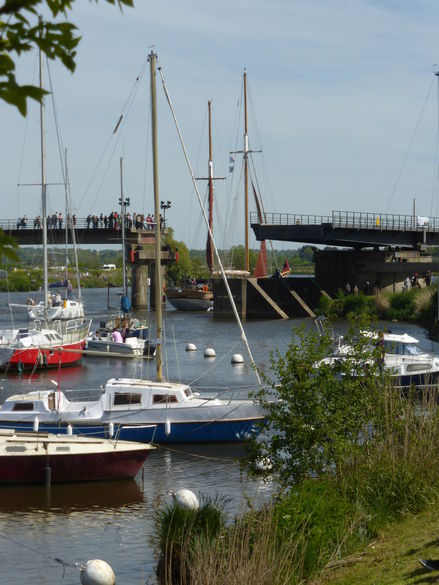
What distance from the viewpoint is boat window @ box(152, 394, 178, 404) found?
31.0 meters

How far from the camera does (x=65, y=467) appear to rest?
2619 cm

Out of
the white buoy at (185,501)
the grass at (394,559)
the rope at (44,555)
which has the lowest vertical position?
the rope at (44,555)

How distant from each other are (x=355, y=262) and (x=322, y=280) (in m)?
3.47

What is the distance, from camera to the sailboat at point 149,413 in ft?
101

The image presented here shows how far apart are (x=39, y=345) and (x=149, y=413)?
75.2 feet

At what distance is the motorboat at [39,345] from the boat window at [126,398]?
1786cm

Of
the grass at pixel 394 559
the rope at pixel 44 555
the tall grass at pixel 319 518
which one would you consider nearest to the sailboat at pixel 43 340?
the rope at pixel 44 555

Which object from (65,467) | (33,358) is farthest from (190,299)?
(65,467)

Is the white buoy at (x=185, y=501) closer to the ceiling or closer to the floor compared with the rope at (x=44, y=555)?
closer to the ceiling

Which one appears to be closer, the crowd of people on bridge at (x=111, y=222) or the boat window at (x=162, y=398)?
the boat window at (x=162, y=398)

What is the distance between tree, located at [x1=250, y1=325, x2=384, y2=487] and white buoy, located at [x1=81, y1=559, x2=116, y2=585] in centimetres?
326

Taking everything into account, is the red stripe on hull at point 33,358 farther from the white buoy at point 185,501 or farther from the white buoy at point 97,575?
the white buoy at point 97,575

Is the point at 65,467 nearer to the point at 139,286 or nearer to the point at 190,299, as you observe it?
the point at 190,299

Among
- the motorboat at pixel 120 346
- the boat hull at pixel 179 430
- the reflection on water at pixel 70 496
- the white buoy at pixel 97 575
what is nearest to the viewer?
the white buoy at pixel 97 575
